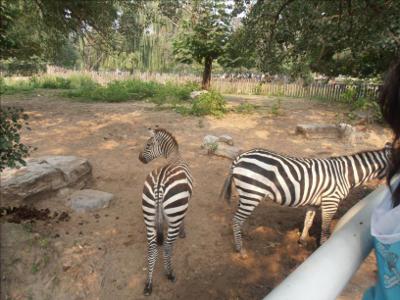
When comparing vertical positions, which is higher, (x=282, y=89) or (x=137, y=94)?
(x=282, y=89)

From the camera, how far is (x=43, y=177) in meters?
5.18

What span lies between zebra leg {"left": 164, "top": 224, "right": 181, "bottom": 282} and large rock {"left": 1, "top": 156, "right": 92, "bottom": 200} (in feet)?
8.45

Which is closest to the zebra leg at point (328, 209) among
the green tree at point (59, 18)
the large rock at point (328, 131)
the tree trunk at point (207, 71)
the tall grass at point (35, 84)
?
the large rock at point (328, 131)

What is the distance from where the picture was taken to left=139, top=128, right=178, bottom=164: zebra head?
4.72m

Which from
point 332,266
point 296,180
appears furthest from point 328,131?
point 332,266

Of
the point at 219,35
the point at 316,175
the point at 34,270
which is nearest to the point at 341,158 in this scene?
the point at 316,175

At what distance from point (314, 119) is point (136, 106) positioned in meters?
6.71

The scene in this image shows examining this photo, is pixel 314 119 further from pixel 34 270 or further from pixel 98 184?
pixel 34 270

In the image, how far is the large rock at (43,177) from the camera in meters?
4.86

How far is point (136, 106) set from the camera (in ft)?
42.7

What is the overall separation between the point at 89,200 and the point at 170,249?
207cm

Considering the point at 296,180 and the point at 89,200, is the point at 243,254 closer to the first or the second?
the point at 296,180

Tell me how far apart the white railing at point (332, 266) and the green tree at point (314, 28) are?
410 cm

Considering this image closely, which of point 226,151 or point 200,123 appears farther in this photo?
point 200,123
